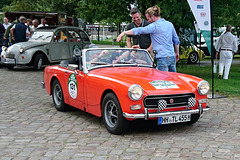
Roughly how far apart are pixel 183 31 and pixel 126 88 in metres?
9.02

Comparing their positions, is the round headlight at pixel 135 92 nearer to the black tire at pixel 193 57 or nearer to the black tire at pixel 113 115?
the black tire at pixel 113 115

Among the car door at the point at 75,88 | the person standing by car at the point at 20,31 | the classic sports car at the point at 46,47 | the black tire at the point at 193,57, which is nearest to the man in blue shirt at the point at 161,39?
the car door at the point at 75,88

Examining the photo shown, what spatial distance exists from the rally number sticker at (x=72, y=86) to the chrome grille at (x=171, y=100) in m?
1.82

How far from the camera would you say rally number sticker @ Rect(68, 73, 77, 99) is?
291 inches

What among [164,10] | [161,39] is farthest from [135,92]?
[164,10]

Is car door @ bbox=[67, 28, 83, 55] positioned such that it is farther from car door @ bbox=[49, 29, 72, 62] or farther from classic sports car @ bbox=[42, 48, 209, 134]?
classic sports car @ bbox=[42, 48, 209, 134]

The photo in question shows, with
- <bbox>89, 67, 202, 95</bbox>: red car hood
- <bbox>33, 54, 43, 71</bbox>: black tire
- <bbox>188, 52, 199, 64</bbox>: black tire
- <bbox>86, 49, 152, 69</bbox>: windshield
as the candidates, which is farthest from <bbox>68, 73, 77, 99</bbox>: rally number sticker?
<bbox>188, 52, 199, 64</bbox>: black tire

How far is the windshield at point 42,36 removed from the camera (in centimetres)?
1638

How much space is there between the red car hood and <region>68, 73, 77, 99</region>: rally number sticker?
1.69 feet

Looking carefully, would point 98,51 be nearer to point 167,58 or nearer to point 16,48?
point 167,58

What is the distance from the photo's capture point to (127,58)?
24.4ft

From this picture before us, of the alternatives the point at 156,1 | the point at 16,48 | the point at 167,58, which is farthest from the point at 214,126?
the point at 16,48

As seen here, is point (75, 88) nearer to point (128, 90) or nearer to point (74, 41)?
point (128, 90)

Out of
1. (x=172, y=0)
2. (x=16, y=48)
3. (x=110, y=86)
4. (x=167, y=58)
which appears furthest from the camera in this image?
(x=16, y=48)
